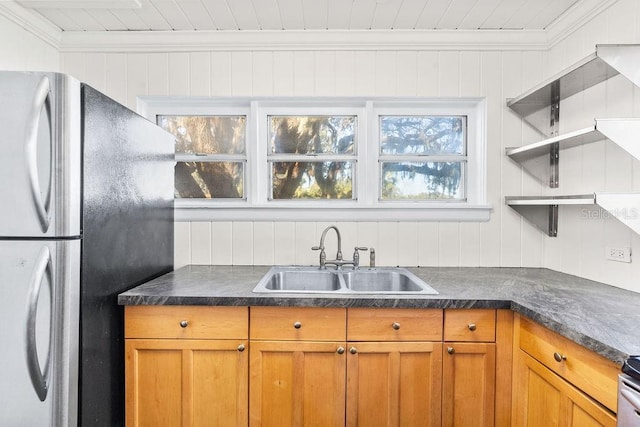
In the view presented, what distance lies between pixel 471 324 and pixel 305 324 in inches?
28.3

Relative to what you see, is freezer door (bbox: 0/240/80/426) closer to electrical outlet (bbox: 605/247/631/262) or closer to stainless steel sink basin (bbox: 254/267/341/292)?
stainless steel sink basin (bbox: 254/267/341/292)

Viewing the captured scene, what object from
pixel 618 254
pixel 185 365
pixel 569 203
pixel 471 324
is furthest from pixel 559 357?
pixel 185 365

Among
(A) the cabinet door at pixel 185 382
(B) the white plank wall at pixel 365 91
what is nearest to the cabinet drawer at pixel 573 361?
(B) the white plank wall at pixel 365 91

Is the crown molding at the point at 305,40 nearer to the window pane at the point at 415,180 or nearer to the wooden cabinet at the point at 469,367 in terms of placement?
the window pane at the point at 415,180

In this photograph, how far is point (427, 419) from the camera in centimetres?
147

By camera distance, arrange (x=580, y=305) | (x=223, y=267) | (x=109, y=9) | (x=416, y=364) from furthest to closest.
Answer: (x=223, y=267)
(x=109, y=9)
(x=416, y=364)
(x=580, y=305)

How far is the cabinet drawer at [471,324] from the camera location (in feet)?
4.87

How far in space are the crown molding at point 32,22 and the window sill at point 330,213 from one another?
1282 mm

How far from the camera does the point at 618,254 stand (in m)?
1.67

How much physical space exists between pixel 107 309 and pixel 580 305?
1940 millimetres

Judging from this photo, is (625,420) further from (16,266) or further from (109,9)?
(109,9)

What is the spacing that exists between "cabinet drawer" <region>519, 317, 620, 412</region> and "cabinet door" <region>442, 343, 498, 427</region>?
0.56ft

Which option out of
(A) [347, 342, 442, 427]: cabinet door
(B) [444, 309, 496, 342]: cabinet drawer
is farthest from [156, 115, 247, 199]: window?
(B) [444, 309, 496, 342]: cabinet drawer

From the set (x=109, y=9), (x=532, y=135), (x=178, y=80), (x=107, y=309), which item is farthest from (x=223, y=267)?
(x=532, y=135)
